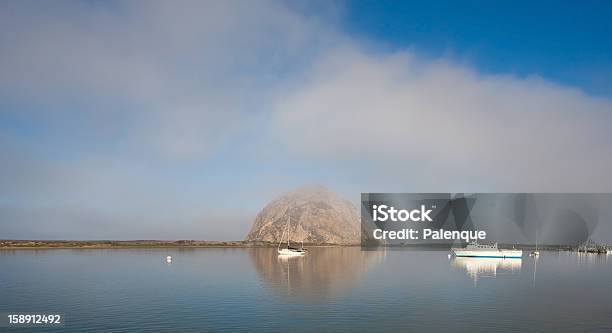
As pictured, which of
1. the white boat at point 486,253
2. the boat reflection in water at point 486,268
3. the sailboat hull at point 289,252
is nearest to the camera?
the boat reflection in water at point 486,268

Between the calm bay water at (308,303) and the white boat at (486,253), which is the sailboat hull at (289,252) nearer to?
the white boat at (486,253)

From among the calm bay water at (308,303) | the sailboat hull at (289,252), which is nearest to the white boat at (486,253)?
the sailboat hull at (289,252)

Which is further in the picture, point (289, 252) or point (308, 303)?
point (289, 252)

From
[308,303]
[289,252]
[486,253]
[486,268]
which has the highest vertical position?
[308,303]

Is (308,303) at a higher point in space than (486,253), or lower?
higher

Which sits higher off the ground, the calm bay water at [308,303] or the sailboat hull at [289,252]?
the calm bay water at [308,303]

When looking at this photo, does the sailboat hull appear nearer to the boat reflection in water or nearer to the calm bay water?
the boat reflection in water

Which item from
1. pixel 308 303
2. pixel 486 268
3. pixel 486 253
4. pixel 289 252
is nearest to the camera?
pixel 308 303

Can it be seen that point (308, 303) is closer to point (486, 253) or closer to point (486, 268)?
point (486, 268)

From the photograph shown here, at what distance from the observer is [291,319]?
3834 cm

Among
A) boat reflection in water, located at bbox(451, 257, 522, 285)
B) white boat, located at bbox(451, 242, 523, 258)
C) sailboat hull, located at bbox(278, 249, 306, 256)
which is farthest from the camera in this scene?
white boat, located at bbox(451, 242, 523, 258)

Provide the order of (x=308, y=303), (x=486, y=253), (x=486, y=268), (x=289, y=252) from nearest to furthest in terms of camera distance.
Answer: (x=308, y=303) < (x=486, y=268) < (x=289, y=252) < (x=486, y=253)

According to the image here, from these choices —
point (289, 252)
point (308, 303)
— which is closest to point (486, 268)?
point (289, 252)

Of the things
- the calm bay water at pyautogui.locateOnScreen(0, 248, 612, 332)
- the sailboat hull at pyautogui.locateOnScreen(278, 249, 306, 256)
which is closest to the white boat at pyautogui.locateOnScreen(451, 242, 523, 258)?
the sailboat hull at pyautogui.locateOnScreen(278, 249, 306, 256)
